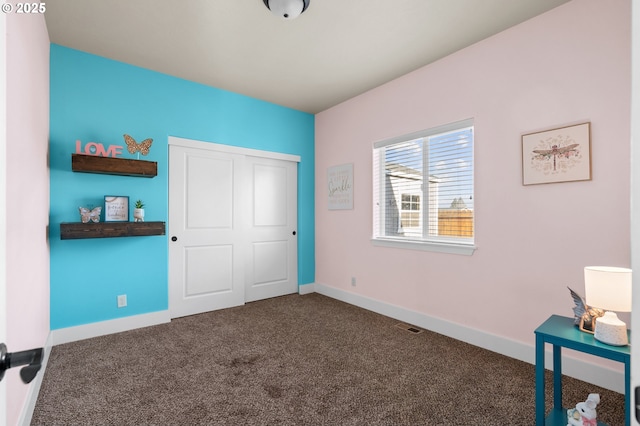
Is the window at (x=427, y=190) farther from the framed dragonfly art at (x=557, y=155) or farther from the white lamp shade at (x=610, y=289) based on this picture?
the white lamp shade at (x=610, y=289)

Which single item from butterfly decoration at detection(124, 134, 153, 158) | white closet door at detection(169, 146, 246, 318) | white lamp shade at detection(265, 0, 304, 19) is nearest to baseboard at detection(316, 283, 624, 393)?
white closet door at detection(169, 146, 246, 318)

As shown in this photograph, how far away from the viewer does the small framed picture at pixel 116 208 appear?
10.4ft

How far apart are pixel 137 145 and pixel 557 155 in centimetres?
376

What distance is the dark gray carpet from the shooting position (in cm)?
191

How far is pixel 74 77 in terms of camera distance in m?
3.06

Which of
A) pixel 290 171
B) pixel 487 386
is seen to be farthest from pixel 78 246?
pixel 487 386

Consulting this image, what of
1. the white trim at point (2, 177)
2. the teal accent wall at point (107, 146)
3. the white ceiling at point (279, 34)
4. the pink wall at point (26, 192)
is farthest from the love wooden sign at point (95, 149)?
the white trim at point (2, 177)

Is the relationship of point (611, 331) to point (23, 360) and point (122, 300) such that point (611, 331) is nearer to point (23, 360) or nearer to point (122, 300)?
point (23, 360)

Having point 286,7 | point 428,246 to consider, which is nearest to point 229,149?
point 286,7

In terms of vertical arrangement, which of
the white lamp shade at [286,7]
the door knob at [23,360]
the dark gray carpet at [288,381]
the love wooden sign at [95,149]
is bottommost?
the dark gray carpet at [288,381]

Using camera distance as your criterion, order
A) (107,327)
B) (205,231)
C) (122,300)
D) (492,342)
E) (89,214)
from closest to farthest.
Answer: (492,342) < (89,214) < (107,327) < (122,300) < (205,231)

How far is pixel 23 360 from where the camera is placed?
0.63 m

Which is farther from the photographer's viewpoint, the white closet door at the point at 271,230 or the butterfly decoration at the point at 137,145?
the white closet door at the point at 271,230

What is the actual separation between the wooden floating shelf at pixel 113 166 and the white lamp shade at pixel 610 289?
11.9 feet
